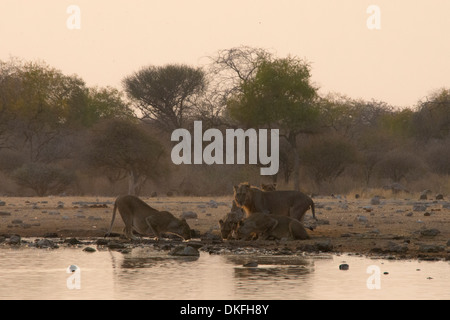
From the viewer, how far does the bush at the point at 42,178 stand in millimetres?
46531

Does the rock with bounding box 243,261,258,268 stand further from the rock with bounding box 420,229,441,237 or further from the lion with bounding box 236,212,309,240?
the rock with bounding box 420,229,441,237

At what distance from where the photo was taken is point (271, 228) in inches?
762

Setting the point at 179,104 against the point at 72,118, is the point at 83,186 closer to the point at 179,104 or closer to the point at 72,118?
the point at 179,104

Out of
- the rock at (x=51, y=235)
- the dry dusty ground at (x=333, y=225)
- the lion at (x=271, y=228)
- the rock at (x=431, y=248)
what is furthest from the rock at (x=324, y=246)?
the rock at (x=51, y=235)

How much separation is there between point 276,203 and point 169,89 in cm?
4098

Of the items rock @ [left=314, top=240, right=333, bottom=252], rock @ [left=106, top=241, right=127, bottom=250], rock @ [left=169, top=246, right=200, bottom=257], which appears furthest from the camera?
rock @ [left=106, top=241, right=127, bottom=250]

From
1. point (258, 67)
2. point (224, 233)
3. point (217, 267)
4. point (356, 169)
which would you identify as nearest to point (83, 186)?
point (258, 67)

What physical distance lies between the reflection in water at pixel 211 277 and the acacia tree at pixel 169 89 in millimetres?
43374

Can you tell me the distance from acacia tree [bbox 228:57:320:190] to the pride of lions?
2937 cm

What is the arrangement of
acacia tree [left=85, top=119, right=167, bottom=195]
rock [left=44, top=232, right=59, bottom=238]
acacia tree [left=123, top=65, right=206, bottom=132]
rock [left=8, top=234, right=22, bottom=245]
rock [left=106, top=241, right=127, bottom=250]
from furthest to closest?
acacia tree [left=123, top=65, right=206, bottom=132] < acacia tree [left=85, top=119, right=167, bottom=195] < rock [left=44, top=232, right=59, bottom=238] < rock [left=8, top=234, right=22, bottom=245] < rock [left=106, top=241, right=127, bottom=250]

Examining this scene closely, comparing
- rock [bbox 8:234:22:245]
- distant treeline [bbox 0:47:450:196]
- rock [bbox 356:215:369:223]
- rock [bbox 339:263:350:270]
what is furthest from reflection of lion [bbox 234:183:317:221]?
distant treeline [bbox 0:47:450:196]

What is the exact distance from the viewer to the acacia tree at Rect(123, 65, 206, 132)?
6066cm

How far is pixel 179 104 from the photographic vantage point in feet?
202

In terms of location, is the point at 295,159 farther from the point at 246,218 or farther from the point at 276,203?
the point at 246,218
